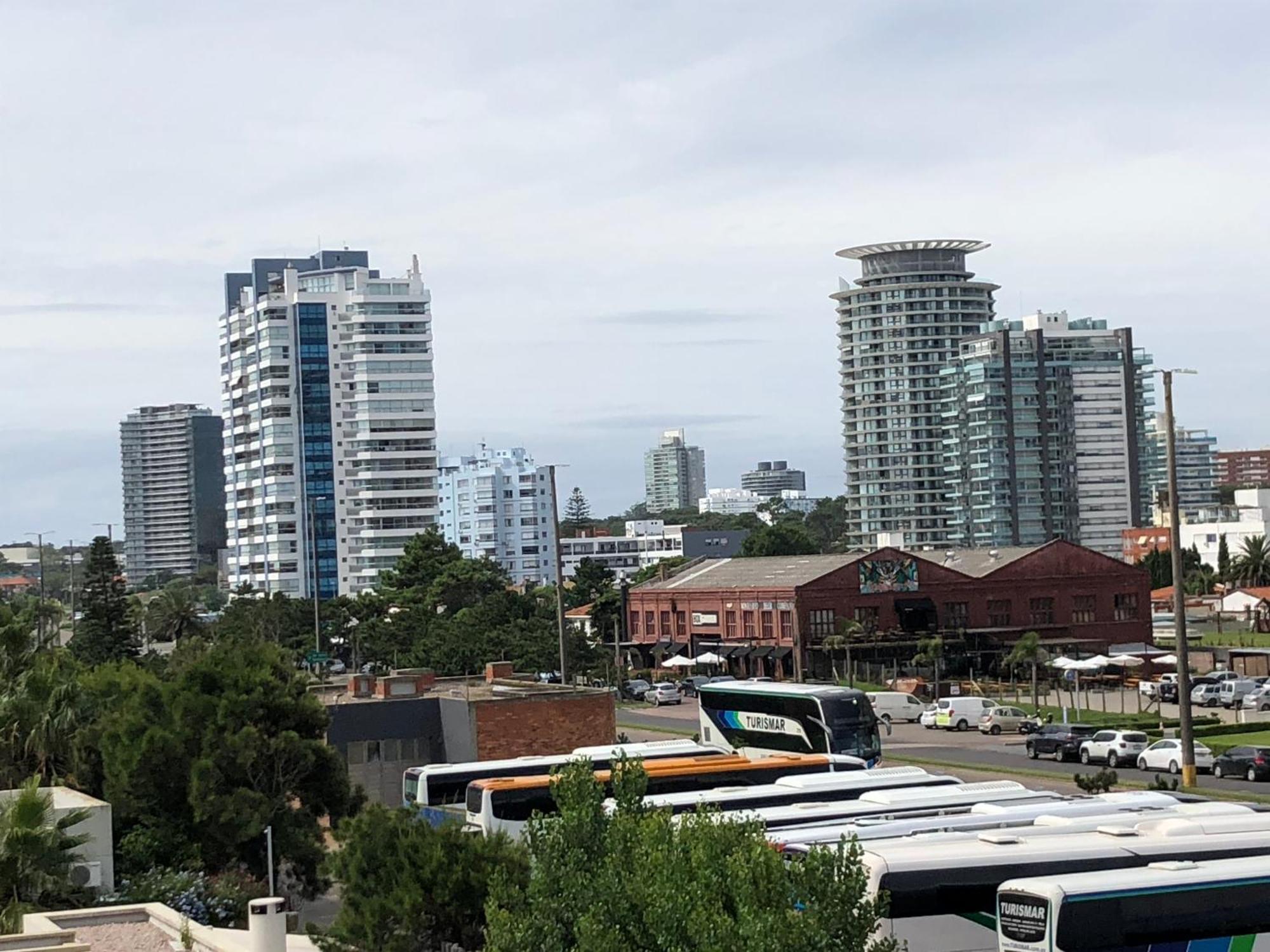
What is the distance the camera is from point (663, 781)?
1411 inches

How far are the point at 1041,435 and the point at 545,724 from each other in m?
144

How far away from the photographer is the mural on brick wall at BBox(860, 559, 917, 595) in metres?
Answer: 94.6

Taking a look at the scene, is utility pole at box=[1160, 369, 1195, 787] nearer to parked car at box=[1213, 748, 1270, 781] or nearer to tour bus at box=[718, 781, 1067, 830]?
parked car at box=[1213, 748, 1270, 781]

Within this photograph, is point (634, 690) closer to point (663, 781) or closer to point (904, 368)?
point (663, 781)

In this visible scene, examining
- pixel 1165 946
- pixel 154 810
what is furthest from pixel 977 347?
pixel 1165 946

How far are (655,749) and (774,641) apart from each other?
5313 cm

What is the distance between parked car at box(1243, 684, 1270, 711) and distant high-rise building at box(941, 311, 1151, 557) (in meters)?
106

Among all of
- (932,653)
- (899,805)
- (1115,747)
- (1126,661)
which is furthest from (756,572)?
(899,805)

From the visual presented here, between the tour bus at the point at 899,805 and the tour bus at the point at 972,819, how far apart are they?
1.34ft

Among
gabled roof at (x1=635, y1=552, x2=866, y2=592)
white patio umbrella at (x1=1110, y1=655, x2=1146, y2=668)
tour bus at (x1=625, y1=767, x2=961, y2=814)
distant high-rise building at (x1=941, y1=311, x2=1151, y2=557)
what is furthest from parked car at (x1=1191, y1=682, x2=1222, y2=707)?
distant high-rise building at (x1=941, y1=311, x2=1151, y2=557)

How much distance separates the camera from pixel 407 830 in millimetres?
22469

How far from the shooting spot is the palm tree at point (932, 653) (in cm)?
8725

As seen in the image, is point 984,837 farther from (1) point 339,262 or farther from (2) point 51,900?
(1) point 339,262

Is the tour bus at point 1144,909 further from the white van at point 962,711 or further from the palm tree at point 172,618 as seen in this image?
the palm tree at point 172,618
